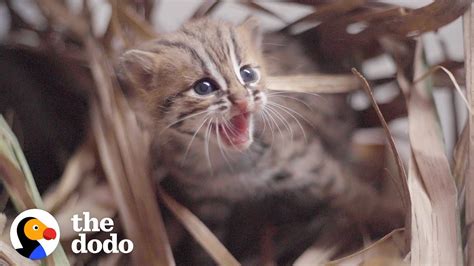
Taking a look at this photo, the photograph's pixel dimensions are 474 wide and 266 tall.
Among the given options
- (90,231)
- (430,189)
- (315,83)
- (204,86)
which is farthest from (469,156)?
(90,231)

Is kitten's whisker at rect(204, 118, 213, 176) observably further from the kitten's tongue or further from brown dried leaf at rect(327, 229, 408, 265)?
brown dried leaf at rect(327, 229, 408, 265)

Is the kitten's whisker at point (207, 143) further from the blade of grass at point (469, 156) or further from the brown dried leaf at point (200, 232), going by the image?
the blade of grass at point (469, 156)

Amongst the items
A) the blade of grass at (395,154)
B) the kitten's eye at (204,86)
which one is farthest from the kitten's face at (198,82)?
the blade of grass at (395,154)

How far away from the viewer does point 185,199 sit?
646 millimetres

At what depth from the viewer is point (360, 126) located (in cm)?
67

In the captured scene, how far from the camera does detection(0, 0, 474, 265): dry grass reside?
635mm

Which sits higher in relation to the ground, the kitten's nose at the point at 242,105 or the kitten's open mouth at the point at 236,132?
the kitten's nose at the point at 242,105

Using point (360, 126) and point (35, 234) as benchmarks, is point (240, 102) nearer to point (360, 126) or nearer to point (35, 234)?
point (360, 126)

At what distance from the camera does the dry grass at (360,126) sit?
0.63m

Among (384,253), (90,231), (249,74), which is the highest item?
(249,74)

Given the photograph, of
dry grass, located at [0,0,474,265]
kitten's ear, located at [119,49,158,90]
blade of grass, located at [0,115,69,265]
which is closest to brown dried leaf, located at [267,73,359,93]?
dry grass, located at [0,0,474,265]

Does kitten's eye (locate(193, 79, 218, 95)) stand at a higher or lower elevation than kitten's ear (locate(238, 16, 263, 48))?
lower

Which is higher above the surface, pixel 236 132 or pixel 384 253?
pixel 236 132

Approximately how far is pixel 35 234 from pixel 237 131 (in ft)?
0.73
